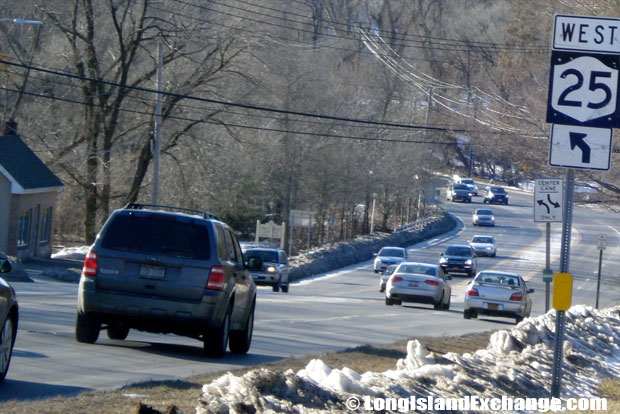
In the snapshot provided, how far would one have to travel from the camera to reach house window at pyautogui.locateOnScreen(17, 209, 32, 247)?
37.5 meters

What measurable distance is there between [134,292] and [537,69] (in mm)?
18936

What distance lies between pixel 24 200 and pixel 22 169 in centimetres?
128

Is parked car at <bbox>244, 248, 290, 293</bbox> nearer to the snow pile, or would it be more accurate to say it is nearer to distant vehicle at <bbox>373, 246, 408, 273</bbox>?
distant vehicle at <bbox>373, 246, 408, 273</bbox>

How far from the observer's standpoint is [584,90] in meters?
8.39

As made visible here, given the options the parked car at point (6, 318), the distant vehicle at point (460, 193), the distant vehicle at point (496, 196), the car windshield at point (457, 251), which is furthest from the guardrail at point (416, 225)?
the parked car at point (6, 318)

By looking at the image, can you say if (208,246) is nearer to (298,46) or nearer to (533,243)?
(298,46)

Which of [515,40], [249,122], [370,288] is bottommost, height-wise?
[370,288]

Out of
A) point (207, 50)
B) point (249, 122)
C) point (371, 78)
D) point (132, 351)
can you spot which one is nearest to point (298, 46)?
point (249, 122)

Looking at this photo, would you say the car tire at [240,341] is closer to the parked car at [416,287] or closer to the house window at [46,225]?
the parked car at [416,287]

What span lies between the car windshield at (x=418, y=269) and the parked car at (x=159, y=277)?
57.1ft

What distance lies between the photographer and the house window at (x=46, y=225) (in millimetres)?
40719

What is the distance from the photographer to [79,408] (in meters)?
7.22

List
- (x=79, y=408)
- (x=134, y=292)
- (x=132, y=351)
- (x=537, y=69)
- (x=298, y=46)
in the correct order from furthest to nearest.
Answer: (x=298, y=46)
(x=537, y=69)
(x=132, y=351)
(x=134, y=292)
(x=79, y=408)

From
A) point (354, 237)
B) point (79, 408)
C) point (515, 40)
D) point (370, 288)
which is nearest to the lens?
point (79, 408)
